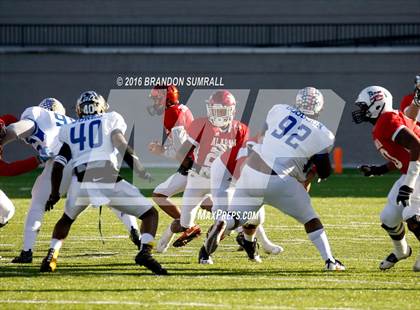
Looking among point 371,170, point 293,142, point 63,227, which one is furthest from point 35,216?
point 371,170

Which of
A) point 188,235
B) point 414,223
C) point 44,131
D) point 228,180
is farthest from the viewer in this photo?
point 188,235

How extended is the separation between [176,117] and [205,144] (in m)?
1.05

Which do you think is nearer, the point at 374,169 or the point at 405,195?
the point at 405,195

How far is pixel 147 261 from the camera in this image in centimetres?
901

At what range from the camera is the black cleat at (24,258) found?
1001cm

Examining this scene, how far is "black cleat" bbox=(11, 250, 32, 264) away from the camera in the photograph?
10.0 meters

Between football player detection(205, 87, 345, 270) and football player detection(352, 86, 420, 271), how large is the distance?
0.43 m

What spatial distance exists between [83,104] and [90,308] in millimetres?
2576

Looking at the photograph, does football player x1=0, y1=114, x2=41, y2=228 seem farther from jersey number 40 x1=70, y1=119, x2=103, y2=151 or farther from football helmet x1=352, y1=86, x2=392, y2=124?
football helmet x1=352, y1=86, x2=392, y2=124

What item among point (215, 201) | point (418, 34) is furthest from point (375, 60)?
point (215, 201)

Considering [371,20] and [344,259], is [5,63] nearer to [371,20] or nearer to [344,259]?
[371,20]

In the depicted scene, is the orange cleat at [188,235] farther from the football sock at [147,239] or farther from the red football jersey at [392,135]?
the red football jersey at [392,135]

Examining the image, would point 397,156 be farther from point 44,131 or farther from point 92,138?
point 44,131

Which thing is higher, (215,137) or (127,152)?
(127,152)
